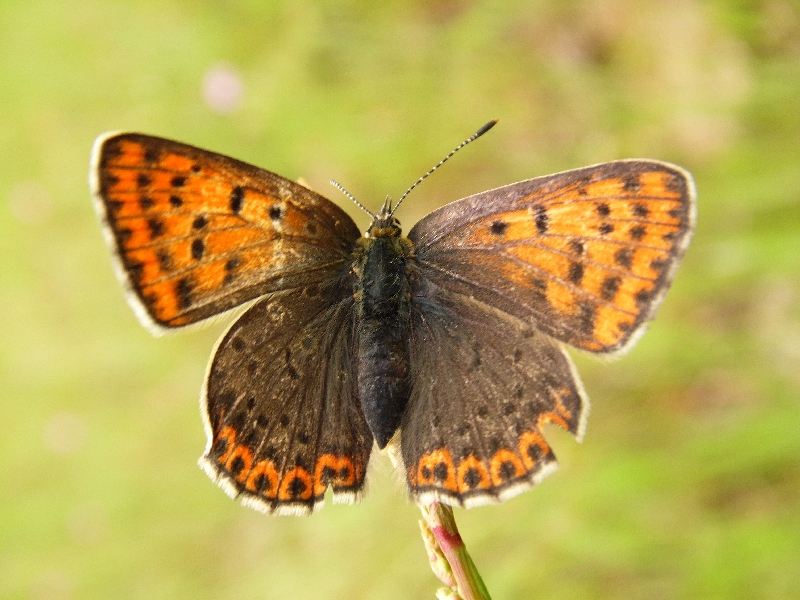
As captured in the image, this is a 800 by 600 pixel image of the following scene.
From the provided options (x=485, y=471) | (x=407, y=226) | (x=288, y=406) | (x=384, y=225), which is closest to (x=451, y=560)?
(x=485, y=471)

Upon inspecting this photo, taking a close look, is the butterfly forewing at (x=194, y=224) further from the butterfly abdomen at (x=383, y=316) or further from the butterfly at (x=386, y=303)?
the butterfly abdomen at (x=383, y=316)

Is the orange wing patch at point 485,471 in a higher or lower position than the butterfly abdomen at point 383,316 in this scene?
lower

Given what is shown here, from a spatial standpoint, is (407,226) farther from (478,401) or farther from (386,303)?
(478,401)

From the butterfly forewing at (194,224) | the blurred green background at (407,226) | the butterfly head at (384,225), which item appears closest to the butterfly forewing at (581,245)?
the butterfly head at (384,225)

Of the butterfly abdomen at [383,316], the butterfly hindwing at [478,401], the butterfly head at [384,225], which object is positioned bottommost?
the butterfly hindwing at [478,401]

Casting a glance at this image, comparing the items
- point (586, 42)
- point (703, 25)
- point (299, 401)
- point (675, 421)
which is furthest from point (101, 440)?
point (703, 25)

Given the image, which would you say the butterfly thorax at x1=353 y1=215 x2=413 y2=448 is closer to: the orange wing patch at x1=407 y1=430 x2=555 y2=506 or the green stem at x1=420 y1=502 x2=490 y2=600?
the orange wing patch at x1=407 y1=430 x2=555 y2=506
